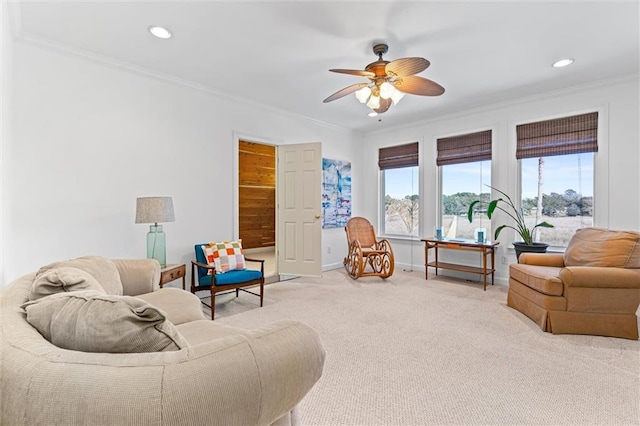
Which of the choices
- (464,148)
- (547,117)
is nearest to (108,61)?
(464,148)

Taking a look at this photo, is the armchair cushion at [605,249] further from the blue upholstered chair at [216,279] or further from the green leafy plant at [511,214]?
the blue upholstered chair at [216,279]

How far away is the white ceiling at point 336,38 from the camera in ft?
7.75

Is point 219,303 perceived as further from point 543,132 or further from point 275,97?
point 543,132

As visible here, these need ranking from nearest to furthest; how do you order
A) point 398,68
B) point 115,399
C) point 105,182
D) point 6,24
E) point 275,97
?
point 115,399 < point 6,24 < point 398,68 < point 105,182 < point 275,97

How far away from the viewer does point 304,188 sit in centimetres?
473

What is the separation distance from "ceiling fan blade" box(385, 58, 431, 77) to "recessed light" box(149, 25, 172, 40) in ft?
6.25

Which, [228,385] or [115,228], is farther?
[115,228]

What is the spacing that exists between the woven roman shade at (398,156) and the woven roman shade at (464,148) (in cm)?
47

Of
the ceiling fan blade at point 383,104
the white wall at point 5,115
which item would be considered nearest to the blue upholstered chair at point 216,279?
the white wall at point 5,115

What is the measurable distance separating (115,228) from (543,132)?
537 cm

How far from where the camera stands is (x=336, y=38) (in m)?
2.76

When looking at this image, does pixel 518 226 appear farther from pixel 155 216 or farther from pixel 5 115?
pixel 5 115

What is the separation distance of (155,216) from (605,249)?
4243mm

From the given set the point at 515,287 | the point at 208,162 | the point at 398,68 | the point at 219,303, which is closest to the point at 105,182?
the point at 208,162
